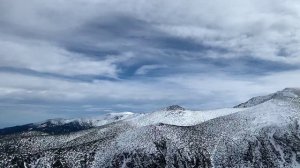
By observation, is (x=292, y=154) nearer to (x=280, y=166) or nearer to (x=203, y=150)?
(x=280, y=166)

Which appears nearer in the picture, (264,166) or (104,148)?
(264,166)

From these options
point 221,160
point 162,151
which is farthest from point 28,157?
point 221,160

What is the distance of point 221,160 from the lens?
190 m

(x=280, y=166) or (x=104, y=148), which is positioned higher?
(x=104, y=148)

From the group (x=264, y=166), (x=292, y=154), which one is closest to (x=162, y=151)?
(x=264, y=166)

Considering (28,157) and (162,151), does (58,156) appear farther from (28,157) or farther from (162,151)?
(162,151)

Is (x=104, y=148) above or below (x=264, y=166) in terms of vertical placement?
above

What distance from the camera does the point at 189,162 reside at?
189 metres

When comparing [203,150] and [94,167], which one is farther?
[203,150]

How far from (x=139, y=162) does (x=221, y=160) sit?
37.5 m

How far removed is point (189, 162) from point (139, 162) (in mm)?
22762

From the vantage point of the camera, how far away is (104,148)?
199 m

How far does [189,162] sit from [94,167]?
140ft

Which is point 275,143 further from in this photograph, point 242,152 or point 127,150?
point 127,150
